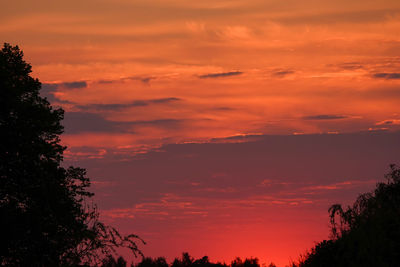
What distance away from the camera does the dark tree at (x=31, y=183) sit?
42219 mm

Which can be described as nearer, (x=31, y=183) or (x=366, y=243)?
(x=366, y=243)

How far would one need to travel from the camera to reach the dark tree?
4222 centimetres

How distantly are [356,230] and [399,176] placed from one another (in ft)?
120

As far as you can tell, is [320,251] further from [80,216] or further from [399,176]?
[399,176]

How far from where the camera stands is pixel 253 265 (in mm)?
132250

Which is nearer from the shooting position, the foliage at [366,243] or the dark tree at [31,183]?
the foliage at [366,243]

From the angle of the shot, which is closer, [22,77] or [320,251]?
[320,251]

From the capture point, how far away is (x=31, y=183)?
43.2 m

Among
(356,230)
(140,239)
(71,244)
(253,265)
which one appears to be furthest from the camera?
(253,265)

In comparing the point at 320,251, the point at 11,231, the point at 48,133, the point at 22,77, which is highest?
the point at 22,77

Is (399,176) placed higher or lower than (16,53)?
lower

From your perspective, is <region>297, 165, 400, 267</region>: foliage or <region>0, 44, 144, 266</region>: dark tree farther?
<region>0, 44, 144, 266</region>: dark tree

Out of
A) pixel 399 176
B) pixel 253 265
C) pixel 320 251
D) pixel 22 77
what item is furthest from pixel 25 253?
pixel 253 265

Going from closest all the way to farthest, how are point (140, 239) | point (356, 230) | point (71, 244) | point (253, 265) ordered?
point (356, 230) < point (140, 239) < point (71, 244) < point (253, 265)
